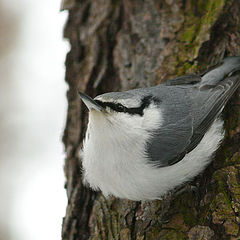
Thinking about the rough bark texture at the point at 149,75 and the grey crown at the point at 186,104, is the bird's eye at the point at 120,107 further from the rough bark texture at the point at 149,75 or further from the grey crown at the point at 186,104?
the rough bark texture at the point at 149,75

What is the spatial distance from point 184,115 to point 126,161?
1.72ft

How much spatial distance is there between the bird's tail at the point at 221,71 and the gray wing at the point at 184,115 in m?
0.05

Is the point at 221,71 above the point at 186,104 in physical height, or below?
above

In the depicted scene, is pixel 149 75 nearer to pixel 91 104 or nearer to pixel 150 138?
pixel 150 138

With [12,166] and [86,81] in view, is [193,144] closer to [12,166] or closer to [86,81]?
[86,81]

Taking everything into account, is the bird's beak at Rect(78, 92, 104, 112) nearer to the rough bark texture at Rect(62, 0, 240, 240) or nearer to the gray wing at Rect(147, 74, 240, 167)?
the gray wing at Rect(147, 74, 240, 167)

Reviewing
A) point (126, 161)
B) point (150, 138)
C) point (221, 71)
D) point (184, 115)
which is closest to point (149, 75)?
point (221, 71)

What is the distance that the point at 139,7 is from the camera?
11.8 feet

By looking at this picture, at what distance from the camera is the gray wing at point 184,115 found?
2.57 m

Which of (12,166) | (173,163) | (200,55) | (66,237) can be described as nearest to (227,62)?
(200,55)

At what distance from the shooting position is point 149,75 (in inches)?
131

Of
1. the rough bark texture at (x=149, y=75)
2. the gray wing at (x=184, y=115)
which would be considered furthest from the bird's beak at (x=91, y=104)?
the rough bark texture at (x=149, y=75)

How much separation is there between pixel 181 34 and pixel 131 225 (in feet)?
5.06

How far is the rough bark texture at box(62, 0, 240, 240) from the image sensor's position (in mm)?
2443
